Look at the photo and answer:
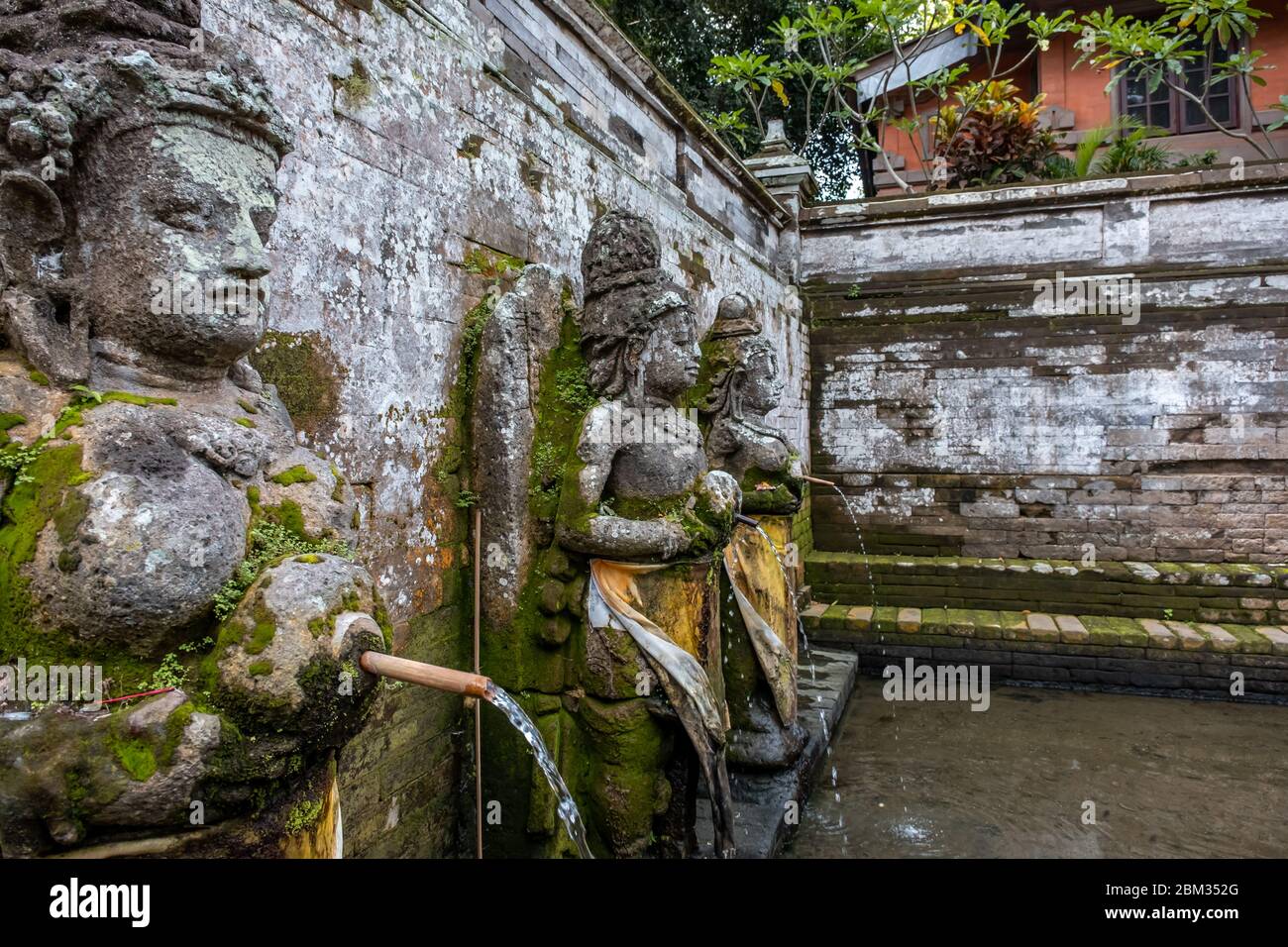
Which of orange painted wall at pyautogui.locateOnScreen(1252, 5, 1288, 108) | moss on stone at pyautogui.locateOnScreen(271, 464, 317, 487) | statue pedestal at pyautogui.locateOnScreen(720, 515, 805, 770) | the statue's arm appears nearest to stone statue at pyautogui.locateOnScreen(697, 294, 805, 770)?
statue pedestal at pyautogui.locateOnScreen(720, 515, 805, 770)

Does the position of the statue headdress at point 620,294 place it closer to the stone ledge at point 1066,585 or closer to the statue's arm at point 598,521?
the statue's arm at point 598,521

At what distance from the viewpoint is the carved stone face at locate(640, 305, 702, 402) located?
3.39 metres

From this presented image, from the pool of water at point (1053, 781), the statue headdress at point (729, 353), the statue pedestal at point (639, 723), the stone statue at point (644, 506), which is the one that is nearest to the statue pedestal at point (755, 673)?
the pool of water at point (1053, 781)

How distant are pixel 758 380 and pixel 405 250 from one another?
8.13 feet

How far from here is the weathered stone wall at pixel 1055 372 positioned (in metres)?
8.53

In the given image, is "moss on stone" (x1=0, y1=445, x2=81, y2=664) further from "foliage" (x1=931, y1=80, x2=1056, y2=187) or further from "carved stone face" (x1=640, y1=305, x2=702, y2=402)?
"foliage" (x1=931, y1=80, x2=1056, y2=187)

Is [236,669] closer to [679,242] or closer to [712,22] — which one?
[679,242]

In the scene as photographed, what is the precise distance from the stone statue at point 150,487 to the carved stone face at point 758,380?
352 centimetres

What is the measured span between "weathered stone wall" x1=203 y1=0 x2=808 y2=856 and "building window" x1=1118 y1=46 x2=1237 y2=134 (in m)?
13.4

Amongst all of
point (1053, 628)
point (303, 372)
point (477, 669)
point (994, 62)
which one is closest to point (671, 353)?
point (303, 372)

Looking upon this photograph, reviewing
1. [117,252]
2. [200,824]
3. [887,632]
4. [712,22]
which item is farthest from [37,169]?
[712,22]

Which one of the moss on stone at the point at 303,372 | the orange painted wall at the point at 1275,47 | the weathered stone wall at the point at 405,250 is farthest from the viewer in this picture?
the orange painted wall at the point at 1275,47

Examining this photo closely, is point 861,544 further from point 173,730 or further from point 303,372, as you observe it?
point 173,730

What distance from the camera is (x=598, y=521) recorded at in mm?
3148
